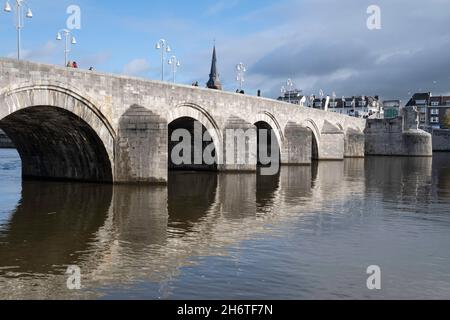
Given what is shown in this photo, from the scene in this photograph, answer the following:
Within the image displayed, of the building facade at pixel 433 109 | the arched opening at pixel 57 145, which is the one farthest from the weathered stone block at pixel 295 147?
the building facade at pixel 433 109

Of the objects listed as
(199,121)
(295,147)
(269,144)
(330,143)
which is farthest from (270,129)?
(330,143)

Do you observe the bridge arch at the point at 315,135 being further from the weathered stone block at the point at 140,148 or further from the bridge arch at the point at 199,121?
the weathered stone block at the point at 140,148

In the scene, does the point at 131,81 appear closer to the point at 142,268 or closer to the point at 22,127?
the point at 22,127

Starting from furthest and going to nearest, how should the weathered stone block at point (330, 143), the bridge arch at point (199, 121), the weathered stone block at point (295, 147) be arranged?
the weathered stone block at point (330, 143), the weathered stone block at point (295, 147), the bridge arch at point (199, 121)

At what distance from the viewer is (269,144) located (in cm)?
4569

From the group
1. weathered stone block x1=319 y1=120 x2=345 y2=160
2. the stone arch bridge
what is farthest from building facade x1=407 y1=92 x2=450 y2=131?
the stone arch bridge

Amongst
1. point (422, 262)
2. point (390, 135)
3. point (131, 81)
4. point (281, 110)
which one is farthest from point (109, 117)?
point (390, 135)

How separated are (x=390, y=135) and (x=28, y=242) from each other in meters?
73.0

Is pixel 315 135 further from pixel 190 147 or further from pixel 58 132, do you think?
pixel 58 132

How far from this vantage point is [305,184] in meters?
26.7

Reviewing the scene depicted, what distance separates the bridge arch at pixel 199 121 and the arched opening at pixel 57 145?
5.62m

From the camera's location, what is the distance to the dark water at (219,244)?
8227 mm

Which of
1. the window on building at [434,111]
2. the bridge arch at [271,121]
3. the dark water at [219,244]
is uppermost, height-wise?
the window on building at [434,111]

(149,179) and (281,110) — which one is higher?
(281,110)
